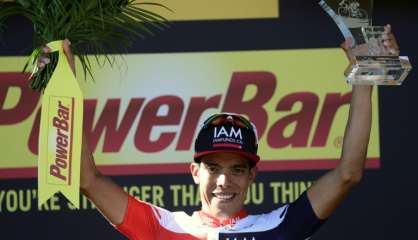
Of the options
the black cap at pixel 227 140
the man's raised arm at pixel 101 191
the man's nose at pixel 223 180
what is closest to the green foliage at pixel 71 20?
the man's raised arm at pixel 101 191

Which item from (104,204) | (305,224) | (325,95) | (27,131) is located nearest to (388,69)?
(305,224)

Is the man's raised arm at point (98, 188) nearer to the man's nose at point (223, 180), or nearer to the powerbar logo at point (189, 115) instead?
the man's nose at point (223, 180)

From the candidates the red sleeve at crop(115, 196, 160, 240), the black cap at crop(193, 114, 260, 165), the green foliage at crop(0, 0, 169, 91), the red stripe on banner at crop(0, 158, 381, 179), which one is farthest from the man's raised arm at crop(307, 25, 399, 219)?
the red stripe on banner at crop(0, 158, 381, 179)

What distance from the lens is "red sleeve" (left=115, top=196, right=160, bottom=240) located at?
3957 mm

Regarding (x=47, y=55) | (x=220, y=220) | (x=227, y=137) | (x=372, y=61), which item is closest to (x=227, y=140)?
(x=227, y=137)

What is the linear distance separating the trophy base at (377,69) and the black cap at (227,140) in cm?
37

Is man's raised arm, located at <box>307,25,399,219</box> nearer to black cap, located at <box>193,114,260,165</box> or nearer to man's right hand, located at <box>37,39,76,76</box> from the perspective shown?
black cap, located at <box>193,114,260,165</box>

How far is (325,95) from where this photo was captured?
17.2 feet

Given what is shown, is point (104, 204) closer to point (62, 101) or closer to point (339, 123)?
point (62, 101)

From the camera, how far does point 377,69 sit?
3.80 m

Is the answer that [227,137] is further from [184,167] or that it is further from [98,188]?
[184,167]

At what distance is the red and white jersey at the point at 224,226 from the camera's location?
393cm

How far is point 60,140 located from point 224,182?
511mm

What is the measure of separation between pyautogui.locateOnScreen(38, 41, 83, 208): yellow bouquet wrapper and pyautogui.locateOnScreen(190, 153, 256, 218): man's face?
0.39 metres
